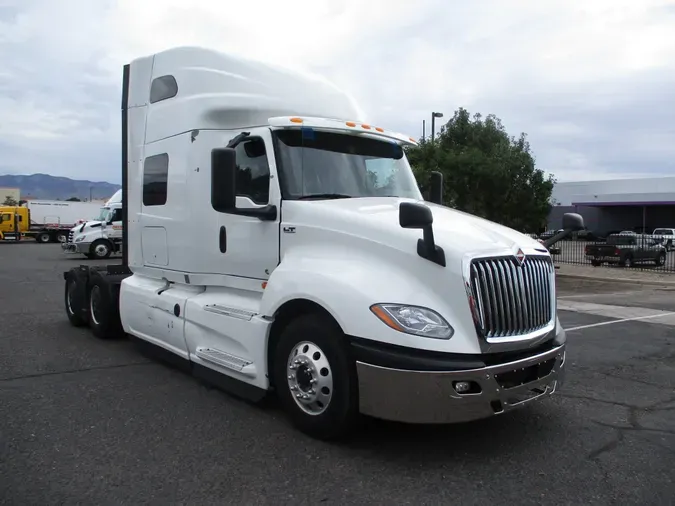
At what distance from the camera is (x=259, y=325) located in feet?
15.9

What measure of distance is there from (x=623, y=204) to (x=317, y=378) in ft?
221

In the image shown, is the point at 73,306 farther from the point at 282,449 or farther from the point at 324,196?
the point at 282,449

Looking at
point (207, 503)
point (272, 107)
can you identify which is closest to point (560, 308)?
point (272, 107)

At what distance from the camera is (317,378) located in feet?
14.2

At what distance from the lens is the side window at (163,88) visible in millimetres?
6508

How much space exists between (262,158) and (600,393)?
13.4 ft

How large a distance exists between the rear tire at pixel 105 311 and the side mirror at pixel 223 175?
3.79m

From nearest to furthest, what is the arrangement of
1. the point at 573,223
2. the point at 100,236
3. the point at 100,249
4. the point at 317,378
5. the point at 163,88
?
the point at 317,378, the point at 573,223, the point at 163,88, the point at 100,236, the point at 100,249

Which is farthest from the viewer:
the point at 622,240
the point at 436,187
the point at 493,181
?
the point at 622,240

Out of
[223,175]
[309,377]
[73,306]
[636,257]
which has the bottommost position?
[636,257]

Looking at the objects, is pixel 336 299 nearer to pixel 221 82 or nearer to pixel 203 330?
pixel 203 330

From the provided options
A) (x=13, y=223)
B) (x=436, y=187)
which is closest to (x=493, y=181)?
(x=436, y=187)

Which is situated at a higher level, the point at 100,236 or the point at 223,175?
the point at 223,175

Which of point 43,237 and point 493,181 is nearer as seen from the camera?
point 493,181
